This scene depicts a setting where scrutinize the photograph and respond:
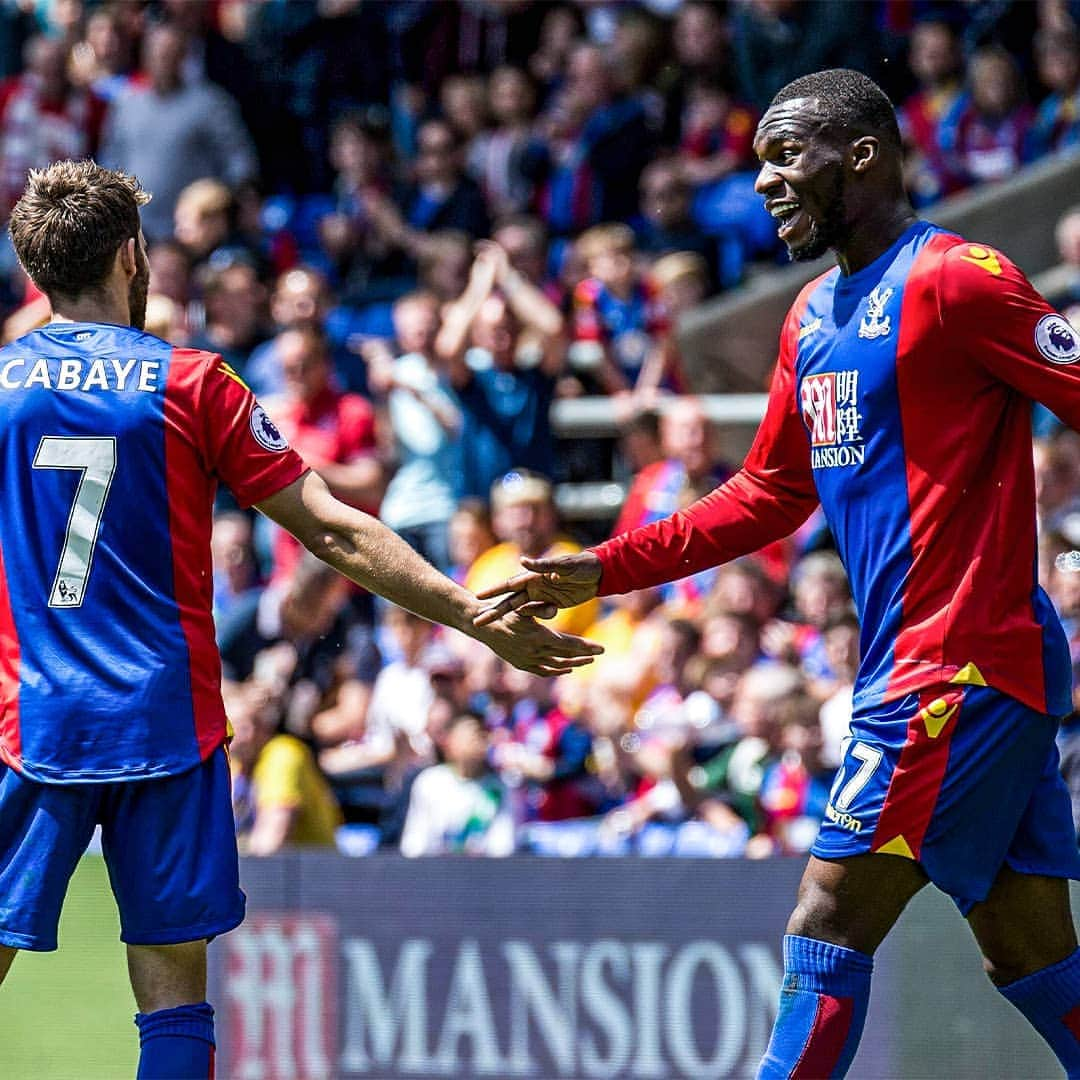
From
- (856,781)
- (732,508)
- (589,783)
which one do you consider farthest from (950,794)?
(589,783)

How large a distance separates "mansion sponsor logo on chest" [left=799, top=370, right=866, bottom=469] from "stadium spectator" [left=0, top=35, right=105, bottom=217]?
28.3 feet

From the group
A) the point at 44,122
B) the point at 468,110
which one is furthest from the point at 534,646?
the point at 44,122

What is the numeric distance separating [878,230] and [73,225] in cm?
169

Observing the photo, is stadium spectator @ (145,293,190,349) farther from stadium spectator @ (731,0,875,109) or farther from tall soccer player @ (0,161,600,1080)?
tall soccer player @ (0,161,600,1080)

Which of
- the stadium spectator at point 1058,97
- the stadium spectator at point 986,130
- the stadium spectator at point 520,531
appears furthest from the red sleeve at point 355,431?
the stadium spectator at point 1058,97

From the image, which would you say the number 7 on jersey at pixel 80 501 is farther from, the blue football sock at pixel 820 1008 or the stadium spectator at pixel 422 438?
the stadium spectator at pixel 422 438

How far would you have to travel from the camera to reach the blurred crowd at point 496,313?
25.2 ft

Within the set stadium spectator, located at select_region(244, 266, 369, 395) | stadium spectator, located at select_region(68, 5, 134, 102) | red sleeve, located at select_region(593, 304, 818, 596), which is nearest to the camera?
red sleeve, located at select_region(593, 304, 818, 596)

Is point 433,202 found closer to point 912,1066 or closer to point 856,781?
point 912,1066

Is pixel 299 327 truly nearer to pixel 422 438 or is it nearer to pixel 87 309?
pixel 422 438

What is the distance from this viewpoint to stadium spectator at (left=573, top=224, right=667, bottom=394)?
9961 millimetres

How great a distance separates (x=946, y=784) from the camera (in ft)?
13.8

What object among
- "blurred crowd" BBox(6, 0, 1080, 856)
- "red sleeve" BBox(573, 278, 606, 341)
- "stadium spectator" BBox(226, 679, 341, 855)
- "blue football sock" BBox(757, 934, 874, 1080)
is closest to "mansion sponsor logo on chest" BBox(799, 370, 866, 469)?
"blue football sock" BBox(757, 934, 874, 1080)

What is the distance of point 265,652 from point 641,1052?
9.39 feet
